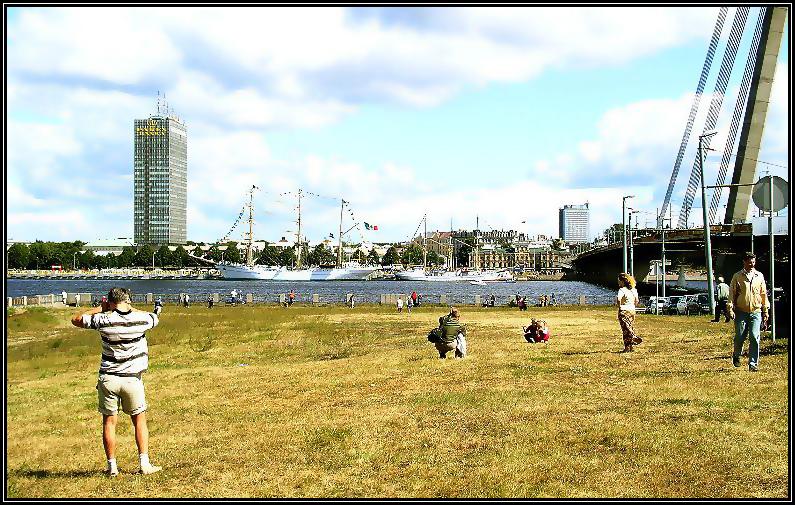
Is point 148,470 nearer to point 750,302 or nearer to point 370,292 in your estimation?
point 750,302

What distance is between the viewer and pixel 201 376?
56.0 feet

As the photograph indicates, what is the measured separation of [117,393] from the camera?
844 cm

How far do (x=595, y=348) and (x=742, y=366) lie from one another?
5.61 metres

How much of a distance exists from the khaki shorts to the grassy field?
2.50 ft

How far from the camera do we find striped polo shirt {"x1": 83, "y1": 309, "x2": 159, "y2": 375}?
8242 millimetres

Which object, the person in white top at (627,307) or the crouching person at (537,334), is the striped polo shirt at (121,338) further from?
the crouching person at (537,334)

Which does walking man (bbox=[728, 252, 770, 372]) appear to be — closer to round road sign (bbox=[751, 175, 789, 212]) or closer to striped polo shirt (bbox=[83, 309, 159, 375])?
round road sign (bbox=[751, 175, 789, 212])

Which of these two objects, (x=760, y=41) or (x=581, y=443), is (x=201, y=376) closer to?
(x=581, y=443)

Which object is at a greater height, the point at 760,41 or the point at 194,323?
the point at 760,41

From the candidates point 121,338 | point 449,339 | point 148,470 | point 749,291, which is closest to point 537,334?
point 449,339

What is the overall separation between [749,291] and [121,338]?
10.7 m

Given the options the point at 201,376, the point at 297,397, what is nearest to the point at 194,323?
the point at 201,376

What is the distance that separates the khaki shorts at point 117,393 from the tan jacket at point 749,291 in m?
10.4

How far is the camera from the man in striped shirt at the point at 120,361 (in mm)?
8266
